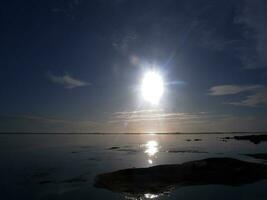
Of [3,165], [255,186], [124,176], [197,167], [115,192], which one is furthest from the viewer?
[3,165]

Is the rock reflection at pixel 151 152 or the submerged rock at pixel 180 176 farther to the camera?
the rock reflection at pixel 151 152

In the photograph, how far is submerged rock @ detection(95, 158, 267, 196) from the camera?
32312 mm

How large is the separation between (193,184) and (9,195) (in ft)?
70.5

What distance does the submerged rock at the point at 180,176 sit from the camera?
32312mm

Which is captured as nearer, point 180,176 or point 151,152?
point 180,176

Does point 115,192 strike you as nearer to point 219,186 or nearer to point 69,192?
point 69,192

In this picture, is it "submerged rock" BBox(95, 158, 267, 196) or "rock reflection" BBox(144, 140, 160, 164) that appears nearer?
"submerged rock" BBox(95, 158, 267, 196)

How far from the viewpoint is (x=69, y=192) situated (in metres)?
30.7

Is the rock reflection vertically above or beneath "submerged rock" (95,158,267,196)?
above

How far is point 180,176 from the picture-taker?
1470 inches

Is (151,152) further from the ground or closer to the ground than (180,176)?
further from the ground

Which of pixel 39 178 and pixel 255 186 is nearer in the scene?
pixel 255 186

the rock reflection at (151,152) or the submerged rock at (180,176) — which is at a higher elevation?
the rock reflection at (151,152)

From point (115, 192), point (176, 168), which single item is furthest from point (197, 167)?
point (115, 192)
